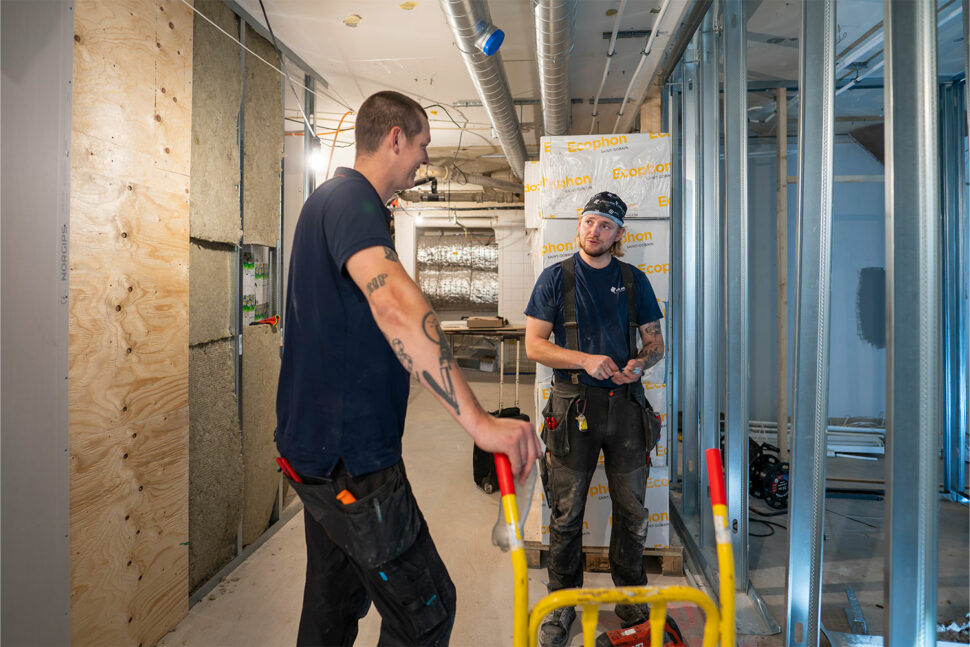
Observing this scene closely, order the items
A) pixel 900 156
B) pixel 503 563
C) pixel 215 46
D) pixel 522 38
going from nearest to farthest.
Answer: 1. pixel 900 156
2. pixel 215 46
3. pixel 503 563
4. pixel 522 38

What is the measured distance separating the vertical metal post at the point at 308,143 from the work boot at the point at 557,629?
269 cm

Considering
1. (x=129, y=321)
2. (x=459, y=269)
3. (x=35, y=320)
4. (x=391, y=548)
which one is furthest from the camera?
(x=459, y=269)

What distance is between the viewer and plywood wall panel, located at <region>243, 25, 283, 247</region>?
8.70ft

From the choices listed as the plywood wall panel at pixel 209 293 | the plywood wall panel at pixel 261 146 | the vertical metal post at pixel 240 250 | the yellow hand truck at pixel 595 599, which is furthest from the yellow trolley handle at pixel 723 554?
the plywood wall panel at pixel 261 146

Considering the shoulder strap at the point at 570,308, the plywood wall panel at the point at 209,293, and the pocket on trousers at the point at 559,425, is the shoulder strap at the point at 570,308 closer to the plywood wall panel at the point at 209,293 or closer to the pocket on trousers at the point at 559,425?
the pocket on trousers at the point at 559,425

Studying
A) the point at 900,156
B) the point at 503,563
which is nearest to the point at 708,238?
the point at 900,156

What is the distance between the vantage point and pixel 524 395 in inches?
266

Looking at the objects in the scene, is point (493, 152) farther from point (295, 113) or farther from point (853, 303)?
point (853, 303)

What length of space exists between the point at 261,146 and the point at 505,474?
2512 mm

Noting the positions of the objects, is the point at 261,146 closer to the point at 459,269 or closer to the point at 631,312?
the point at 631,312

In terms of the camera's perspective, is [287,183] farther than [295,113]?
No

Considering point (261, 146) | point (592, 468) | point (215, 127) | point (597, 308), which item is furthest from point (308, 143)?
point (592, 468)

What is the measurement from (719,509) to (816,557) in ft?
3.24

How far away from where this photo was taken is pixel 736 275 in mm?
2180
